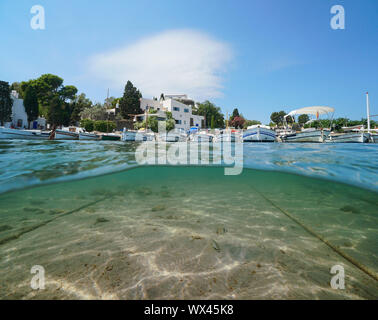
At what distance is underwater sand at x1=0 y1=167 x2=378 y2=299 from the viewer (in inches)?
65.7

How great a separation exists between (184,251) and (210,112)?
70.8 m

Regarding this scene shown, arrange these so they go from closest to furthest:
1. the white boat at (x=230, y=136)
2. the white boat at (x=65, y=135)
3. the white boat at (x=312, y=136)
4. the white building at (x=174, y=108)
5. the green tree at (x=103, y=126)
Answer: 1. the white boat at (x=312, y=136)
2. the white boat at (x=65, y=135)
3. the white boat at (x=230, y=136)
4. the green tree at (x=103, y=126)
5. the white building at (x=174, y=108)

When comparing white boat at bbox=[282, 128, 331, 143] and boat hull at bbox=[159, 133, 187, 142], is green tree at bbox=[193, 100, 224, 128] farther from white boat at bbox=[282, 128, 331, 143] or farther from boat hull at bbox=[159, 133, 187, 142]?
white boat at bbox=[282, 128, 331, 143]

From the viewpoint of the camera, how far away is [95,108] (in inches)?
2101

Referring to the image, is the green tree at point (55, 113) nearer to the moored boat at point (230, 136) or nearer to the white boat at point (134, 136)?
the white boat at point (134, 136)

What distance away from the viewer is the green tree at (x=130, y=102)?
51.1 m

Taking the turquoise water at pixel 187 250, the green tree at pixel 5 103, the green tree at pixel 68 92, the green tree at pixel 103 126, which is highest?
the green tree at pixel 68 92

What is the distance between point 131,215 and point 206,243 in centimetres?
205

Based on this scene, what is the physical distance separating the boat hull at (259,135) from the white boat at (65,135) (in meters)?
26.5

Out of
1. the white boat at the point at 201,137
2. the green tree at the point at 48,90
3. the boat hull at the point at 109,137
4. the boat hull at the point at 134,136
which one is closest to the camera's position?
the boat hull at the point at 134,136

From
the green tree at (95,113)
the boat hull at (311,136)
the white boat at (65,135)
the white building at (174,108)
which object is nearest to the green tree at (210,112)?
the white building at (174,108)

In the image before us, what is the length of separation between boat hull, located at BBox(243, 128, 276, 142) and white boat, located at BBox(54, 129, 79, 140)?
26.5 metres
